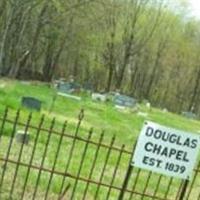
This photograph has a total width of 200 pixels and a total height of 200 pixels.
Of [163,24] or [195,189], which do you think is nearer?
[195,189]

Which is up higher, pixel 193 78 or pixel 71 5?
pixel 71 5

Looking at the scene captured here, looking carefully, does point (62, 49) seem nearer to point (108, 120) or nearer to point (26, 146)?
point (108, 120)

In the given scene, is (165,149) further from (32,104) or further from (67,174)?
(32,104)

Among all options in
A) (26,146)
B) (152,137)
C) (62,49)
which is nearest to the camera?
(152,137)

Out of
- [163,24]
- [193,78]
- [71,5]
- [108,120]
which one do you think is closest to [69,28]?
[71,5]

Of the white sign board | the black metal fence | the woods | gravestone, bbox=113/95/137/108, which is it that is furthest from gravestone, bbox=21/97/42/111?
the woods

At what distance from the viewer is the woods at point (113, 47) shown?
142ft

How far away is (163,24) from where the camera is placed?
57.8m

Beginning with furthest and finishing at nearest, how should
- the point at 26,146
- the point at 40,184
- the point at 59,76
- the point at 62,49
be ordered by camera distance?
the point at 59,76
the point at 62,49
the point at 26,146
the point at 40,184

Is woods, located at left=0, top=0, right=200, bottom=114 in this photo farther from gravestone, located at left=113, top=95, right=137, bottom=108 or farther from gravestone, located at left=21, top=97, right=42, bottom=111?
gravestone, located at left=21, top=97, right=42, bottom=111

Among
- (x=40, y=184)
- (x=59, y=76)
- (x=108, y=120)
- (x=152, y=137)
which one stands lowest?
(x=59, y=76)

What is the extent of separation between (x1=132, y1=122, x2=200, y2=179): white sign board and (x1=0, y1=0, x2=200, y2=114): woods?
99.3ft

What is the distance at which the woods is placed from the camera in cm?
4316

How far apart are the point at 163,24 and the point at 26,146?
4659 cm
